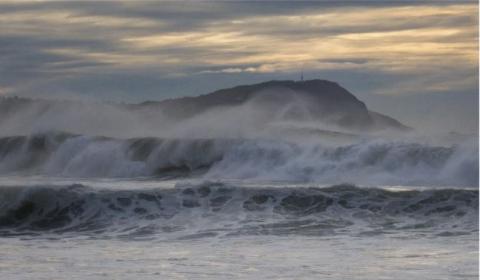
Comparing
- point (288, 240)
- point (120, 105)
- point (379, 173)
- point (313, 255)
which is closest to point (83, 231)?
point (288, 240)

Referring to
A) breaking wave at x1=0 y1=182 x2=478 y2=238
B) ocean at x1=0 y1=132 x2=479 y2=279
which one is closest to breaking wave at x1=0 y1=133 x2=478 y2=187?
ocean at x1=0 y1=132 x2=479 y2=279

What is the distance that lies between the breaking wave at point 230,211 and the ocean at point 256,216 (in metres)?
0.02

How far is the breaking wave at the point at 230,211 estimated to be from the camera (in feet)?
46.4

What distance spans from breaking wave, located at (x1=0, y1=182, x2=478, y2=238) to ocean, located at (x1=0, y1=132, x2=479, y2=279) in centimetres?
2

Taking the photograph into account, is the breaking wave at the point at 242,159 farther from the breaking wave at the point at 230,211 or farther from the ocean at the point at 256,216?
the breaking wave at the point at 230,211

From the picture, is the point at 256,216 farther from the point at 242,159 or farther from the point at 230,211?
the point at 242,159

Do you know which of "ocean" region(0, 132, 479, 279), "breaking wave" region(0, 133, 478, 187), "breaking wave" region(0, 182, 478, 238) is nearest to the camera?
"ocean" region(0, 132, 479, 279)

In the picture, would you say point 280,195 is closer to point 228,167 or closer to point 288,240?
point 288,240

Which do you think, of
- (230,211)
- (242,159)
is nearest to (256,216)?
(230,211)

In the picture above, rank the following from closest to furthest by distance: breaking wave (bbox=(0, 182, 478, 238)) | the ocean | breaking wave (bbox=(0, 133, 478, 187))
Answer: the ocean < breaking wave (bbox=(0, 182, 478, 238)) < breaking wave (bbox=(0, 133, 478, 187))

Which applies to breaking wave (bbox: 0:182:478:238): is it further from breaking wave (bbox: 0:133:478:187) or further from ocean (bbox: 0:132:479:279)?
breaking wave (bbox: 0:133:478:187)

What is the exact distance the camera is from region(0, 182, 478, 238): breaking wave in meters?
14.1

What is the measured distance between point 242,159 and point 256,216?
33.8ft

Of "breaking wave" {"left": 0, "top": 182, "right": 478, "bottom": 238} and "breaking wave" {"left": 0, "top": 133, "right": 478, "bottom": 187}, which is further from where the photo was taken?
"breaking wave" {"left": 0, "top": 133, "right": 478, "bottom": 187}
